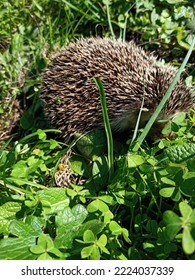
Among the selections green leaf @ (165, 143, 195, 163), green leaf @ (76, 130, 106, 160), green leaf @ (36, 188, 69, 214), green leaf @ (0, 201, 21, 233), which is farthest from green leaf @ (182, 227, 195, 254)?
green leaf @ (76, 130, 106, 160)

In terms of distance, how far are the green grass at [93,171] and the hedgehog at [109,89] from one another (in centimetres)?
18

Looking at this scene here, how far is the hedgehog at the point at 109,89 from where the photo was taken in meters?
3.71

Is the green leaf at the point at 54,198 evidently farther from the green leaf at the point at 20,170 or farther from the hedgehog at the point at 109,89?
the hedgehog at the point at 109,89

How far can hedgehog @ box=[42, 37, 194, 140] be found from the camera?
12.2 feet

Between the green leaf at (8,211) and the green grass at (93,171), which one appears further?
the green leaf at (8,211)

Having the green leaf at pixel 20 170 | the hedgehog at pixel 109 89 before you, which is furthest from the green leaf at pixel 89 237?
the hedgehog at pixel 109 89

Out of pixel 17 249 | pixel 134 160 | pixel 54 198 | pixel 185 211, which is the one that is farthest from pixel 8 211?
pixel 185 211

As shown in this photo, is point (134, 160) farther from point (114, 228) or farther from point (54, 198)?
point (54, 198)

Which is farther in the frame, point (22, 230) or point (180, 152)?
point (180, 152)

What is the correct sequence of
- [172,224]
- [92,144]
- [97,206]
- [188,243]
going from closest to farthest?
1. [188,243]
2. [172,224]
3. [97,206]
4. [92,144]

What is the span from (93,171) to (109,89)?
2.67 ft

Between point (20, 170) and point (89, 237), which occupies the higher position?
point (89, 237)

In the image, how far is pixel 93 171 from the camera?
10.8 ft

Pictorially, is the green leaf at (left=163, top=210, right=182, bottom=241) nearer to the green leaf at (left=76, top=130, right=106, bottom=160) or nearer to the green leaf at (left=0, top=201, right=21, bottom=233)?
the green leaf at (left=0, top=201, right=21, bottom=233)
